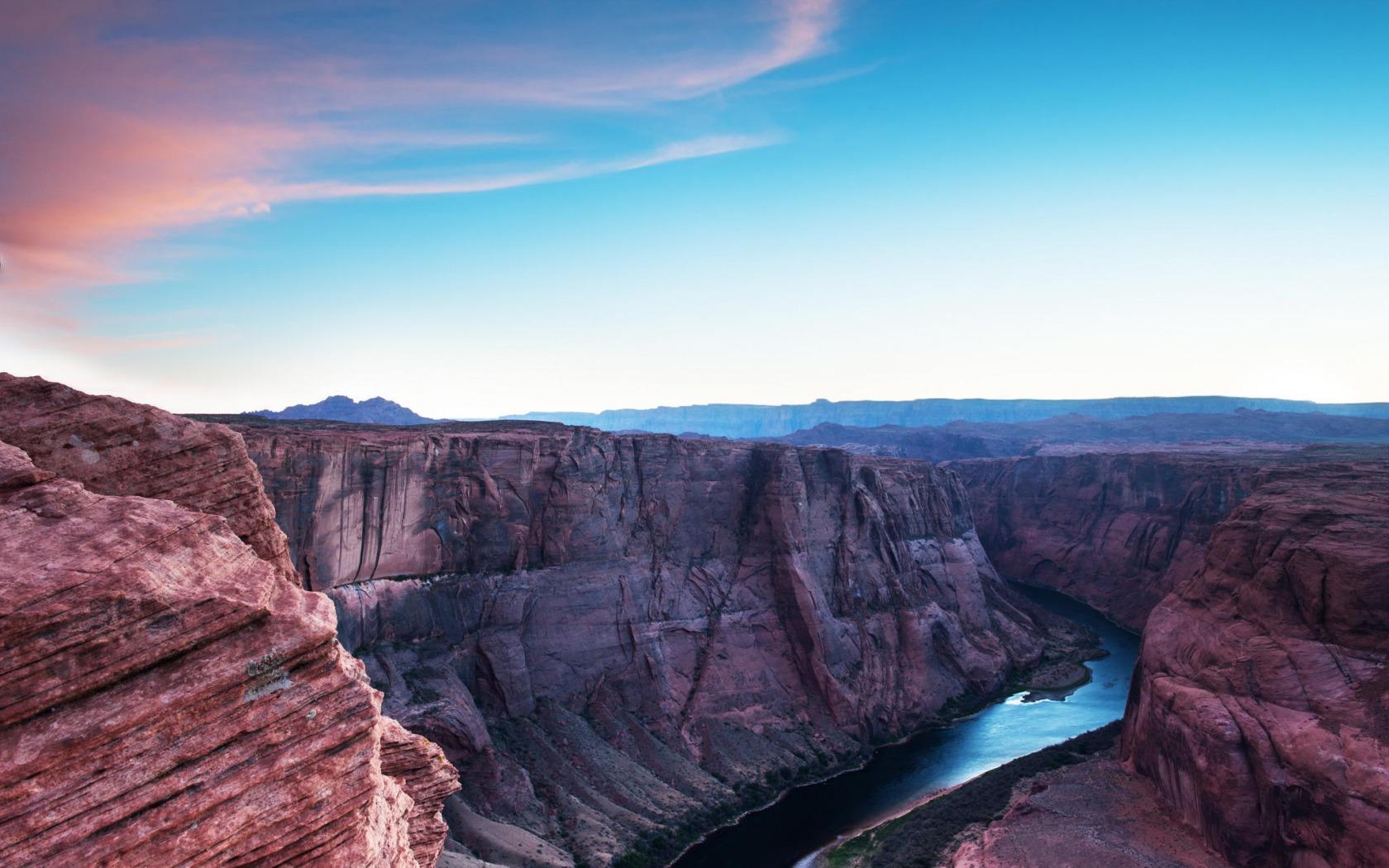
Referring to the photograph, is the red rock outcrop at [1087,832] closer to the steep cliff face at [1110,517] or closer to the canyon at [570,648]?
the canyon at [570,648]

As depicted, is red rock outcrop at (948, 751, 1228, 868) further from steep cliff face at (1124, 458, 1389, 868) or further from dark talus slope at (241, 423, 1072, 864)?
dark talus slope at (241, 423, 1072, 864)

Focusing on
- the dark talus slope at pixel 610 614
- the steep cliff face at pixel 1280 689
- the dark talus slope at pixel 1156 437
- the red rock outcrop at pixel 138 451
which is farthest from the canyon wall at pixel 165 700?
the dark talus slope at pixel 1156 437

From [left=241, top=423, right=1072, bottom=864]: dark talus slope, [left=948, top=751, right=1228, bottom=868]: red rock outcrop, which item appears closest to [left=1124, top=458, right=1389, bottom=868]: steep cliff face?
[left=948, top=751, right=1228, bottom=868]: red rock outcrop

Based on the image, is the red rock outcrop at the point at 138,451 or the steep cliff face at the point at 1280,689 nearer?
the red rock outcrop at the point at 138,451

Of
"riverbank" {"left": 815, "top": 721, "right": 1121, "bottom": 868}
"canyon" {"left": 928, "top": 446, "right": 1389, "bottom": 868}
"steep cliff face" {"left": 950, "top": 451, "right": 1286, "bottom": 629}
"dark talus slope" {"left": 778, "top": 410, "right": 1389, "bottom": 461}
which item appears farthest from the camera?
"dark talus slope" {"left": 778, "top": 410, "right": 1389, "bottom": 461}

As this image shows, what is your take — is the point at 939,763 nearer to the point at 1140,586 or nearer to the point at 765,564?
the point at 765,564

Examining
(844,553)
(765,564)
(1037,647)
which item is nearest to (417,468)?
(765,564)
